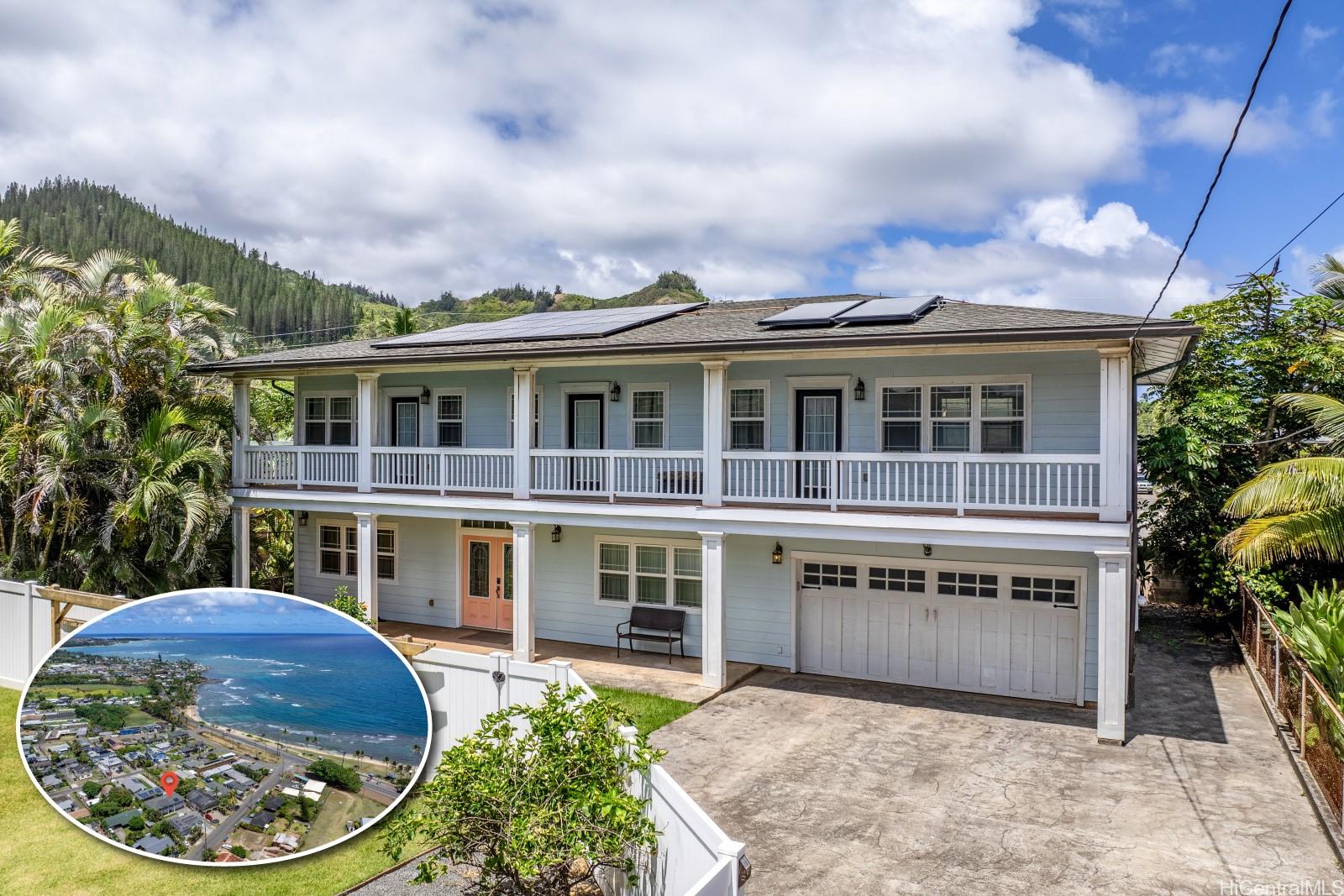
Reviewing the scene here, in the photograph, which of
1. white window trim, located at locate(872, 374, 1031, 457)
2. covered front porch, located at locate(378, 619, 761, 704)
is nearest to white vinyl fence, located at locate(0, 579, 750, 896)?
covered front porch, located at locate(378, 619, 761, 704)

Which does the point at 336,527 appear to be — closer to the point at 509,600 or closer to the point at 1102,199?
the point at 509,600

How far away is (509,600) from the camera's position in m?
16.4

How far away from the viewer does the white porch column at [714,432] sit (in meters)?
12.6

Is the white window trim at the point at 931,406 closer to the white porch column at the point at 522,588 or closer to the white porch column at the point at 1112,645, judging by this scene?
the white porch column at the point at 1112,645

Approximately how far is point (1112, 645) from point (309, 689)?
9092mm

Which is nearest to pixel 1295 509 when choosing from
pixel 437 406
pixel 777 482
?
pixel 777 482

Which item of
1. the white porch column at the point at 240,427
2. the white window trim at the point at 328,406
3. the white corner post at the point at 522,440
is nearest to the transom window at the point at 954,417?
the white corner post at the point at 522,440

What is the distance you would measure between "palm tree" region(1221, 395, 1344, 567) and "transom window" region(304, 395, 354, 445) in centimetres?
1663

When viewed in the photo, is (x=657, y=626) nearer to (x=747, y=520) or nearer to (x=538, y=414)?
(x=747, y=520)

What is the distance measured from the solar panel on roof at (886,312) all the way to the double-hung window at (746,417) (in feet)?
6.49

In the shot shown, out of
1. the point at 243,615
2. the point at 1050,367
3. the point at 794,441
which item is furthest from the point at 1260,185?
the point at 243,615

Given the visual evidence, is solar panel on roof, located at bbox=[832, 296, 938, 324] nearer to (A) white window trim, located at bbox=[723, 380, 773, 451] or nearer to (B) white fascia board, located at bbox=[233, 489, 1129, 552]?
(A) white window trim, located at bbox=[723, 380, 773, 451]

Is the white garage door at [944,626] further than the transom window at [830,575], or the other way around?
the transom window at [830,575]

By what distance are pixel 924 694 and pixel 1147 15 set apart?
932 cm
